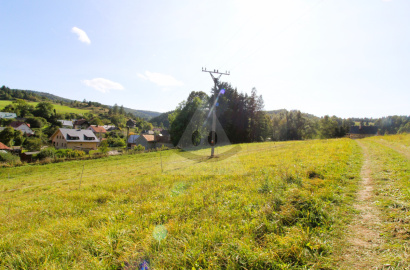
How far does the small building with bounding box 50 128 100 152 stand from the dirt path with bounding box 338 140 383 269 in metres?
59.8

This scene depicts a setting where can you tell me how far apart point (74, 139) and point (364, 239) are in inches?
2529

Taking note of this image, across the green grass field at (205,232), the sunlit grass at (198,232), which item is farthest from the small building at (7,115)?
the green grass field at (205,232)

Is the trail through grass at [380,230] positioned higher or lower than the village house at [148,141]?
higher

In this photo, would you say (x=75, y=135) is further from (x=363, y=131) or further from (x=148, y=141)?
(x=363, y=131)

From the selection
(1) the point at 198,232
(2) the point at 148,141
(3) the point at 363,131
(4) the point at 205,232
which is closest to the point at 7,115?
(2) the point at 148,141

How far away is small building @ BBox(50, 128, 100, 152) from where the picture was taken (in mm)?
51312

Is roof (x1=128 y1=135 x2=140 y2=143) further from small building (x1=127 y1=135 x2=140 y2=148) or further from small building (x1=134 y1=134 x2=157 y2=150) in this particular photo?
small building (x1=134 y1=134 x2=157 y2=150)

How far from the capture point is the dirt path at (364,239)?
8.70ft

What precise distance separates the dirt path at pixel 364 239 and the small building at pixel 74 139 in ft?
196

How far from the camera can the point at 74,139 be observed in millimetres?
52281

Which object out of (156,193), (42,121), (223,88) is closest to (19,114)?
(42,121)

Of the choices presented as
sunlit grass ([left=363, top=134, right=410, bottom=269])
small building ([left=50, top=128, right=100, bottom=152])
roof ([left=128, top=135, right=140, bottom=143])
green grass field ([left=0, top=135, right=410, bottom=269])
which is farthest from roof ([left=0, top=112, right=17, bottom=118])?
sunlit grass ([left=363, top=134, right=410, bottom=269])

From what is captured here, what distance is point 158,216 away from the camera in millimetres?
4570

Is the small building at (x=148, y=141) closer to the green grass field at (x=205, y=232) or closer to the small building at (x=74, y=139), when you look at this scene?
the small building at (x=74, y=139)
